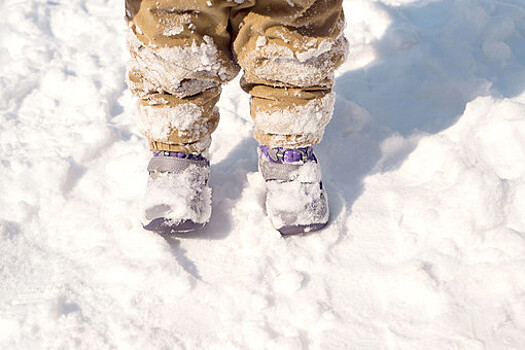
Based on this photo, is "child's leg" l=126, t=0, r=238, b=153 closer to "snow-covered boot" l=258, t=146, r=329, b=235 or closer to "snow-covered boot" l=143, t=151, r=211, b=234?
"snow-covered boot" l=143, t=151, r=211, b=234

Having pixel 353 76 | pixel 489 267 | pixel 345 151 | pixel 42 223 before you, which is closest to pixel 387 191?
pixel 345 151

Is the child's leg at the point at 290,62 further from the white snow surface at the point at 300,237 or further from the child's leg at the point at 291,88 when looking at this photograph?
the white snow surface at the point at 300,237

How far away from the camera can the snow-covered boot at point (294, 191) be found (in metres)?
1.03

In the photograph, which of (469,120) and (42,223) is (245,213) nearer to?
(42,223)

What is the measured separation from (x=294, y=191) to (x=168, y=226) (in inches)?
11.0

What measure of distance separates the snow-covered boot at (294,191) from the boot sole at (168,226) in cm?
Result: 17

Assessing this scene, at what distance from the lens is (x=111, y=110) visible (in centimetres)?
142

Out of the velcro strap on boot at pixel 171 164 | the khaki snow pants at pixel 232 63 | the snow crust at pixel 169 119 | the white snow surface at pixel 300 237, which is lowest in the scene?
the white snow surface at pixel 300 237

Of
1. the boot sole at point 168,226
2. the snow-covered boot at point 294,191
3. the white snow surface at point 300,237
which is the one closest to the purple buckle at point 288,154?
the snow-covered boot at point 294,191

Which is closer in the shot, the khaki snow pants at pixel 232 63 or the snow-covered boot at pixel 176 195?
the khaki snow pants at pixel 232 63

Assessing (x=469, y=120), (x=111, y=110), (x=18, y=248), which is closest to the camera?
(x=18, y=248)

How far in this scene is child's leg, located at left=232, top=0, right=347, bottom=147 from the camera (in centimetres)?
85

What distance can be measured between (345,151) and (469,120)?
1.09 feet

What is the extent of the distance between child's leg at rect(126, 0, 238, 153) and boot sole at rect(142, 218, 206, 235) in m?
0.16
